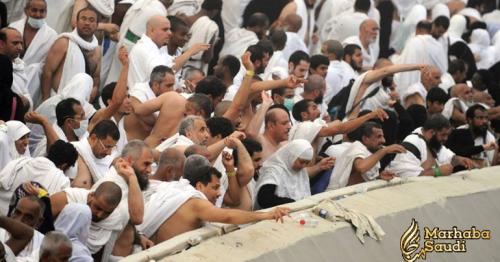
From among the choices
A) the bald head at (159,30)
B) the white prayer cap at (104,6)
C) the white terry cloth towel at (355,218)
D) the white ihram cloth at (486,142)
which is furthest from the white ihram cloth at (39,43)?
the white ihram cloth at (486,142)

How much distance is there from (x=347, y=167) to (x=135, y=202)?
389 centimetres

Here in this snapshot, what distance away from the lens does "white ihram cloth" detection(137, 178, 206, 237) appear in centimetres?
1293

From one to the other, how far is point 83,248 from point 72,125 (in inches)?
94.8

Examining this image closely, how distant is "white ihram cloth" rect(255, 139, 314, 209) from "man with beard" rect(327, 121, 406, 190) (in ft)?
2.31

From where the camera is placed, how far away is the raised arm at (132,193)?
41.8 ft

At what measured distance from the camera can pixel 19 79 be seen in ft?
49.9

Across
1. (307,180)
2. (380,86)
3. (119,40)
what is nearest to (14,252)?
(307,180)

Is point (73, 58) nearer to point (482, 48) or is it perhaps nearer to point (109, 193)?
point (109, 193)

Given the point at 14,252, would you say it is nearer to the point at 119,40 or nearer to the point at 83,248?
the point at 83,248

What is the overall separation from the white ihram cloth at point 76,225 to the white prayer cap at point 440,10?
12807 mm

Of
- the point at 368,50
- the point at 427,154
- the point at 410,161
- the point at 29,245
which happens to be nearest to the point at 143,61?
the point at 410,161

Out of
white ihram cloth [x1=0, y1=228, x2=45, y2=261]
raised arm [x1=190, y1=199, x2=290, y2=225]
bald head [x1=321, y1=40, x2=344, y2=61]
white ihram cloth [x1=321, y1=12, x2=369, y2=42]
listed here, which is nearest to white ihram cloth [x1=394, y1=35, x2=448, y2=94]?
white ihram cloth [x1=321, y1=12, x2=369, y2=42]

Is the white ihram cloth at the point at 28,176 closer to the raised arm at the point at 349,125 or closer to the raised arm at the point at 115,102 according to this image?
the raised arm at the point at 115,102

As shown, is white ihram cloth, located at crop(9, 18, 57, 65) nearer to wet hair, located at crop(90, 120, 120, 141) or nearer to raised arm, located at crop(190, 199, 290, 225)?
wet hair, located at crop(90, 120, 120, 141)
